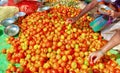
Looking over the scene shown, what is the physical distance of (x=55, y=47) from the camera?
15.8 ft

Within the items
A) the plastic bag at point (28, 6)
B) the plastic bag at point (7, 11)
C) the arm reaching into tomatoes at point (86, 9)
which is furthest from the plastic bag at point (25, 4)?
the arm reaching into tomatoes at point (86, 9)

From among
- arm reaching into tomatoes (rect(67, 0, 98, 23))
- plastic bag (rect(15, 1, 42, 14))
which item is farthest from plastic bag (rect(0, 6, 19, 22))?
arm reaching into tomatoes (rect(67, 0, 98, 23))

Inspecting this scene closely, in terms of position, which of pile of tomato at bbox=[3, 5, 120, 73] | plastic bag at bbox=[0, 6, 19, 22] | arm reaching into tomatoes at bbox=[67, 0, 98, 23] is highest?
arm reaching into tomatoes at bbox=[67, 0, 98, 23]

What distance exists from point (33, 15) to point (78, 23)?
1096 millimetres

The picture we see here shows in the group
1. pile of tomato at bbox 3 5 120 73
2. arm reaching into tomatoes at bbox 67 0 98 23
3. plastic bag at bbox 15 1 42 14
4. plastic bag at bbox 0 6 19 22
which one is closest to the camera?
pile of tomato at bbox 3 5 120 73

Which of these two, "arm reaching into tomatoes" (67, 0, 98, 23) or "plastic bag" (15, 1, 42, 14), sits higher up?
"arm reaching into tomatoes" (67, 0, 98, 23)

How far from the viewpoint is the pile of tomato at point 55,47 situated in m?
4.36

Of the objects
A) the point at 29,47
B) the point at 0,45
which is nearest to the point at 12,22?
the point at 0,45

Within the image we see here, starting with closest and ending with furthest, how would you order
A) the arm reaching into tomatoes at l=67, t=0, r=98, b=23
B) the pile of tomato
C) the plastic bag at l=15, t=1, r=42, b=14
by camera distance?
the pile of tomato
the arm reaching into tomatoes at l=67, t=0, r=98, b=23
the plastic bag at l=15, t=1, r=42, b=14

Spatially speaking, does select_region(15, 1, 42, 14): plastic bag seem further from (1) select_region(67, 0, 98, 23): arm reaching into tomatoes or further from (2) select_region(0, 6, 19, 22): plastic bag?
→ (1) select_region(67, 0, 98, 23): arm reaching into tomatoes

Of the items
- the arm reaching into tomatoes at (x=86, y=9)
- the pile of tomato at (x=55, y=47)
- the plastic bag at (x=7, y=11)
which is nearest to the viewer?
the pile of tomato at (x=55, y=47)

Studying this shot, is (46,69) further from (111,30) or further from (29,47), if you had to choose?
(111,30)

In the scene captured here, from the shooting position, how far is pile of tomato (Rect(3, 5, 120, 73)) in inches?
172

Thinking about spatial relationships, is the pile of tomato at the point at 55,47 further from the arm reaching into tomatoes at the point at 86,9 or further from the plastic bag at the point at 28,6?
the plastic bag at the point at 28,6
